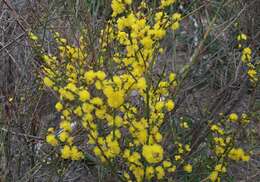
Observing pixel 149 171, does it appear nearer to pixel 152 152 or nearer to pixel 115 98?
pixel 152 152

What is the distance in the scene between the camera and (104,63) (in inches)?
111

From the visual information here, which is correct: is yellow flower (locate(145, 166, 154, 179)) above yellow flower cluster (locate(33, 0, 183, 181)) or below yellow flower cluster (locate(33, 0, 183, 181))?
below

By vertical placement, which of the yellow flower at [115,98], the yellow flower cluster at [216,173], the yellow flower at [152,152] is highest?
the yellow flower at [115,98]

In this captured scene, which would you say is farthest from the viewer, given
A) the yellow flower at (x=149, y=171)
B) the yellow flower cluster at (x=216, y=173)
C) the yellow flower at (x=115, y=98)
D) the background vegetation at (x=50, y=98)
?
the background vegetation at (x=50, y=98)

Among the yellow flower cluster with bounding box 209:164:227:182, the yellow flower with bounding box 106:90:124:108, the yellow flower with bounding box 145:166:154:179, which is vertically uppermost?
the yellow flower with bounding box 106:90:124:108

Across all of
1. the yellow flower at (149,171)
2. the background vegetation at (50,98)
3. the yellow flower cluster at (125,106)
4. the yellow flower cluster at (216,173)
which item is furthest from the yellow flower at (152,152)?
the yellow flower cluster at (216,173)

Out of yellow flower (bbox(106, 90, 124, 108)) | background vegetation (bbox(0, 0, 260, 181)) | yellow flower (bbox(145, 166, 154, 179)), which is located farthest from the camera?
background vegetation (bbox(0, 0, 260, 181))

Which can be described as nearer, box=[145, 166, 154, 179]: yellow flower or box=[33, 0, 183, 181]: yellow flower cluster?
box=[33, 0, 183, 181]: yellow flower cluster

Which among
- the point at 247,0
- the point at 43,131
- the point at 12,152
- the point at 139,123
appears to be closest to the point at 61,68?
the point at 43,131

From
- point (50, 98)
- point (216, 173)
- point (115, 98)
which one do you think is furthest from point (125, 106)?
point (50, 98)

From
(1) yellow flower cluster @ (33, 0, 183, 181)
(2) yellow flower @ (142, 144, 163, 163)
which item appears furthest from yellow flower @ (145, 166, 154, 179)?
(2) yellow flower @ (142, 144, 163, 163)

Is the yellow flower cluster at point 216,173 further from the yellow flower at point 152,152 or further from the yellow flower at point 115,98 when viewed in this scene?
the yellow flower at point 115,98

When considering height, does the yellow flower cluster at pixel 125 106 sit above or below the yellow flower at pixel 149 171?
above

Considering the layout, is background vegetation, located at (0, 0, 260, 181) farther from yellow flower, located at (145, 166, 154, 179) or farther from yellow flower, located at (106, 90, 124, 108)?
yellow flower, located at (106, 90, 124, 108)
